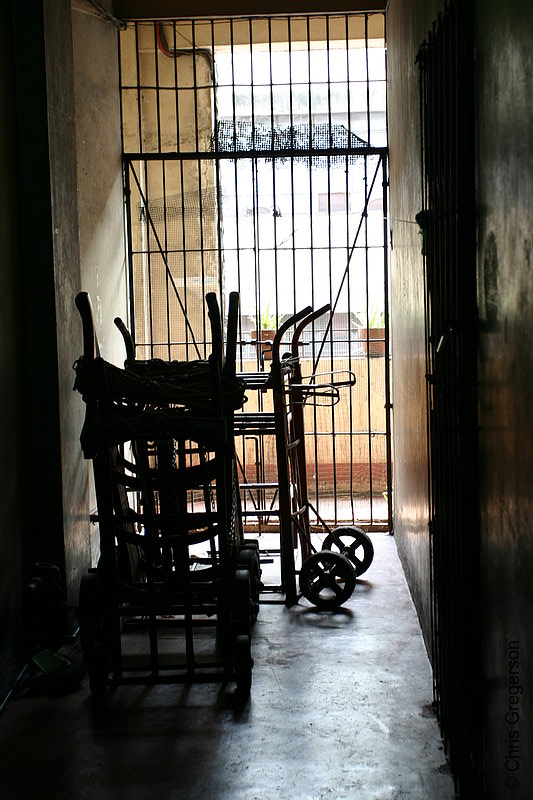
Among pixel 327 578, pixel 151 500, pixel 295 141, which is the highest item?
pixel 295 141

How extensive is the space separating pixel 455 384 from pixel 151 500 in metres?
1.58

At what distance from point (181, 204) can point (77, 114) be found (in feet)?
5.27

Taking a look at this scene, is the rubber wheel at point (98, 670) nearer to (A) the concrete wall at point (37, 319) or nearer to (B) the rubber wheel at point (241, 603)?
(A) the concrete wall at point (37, 319)

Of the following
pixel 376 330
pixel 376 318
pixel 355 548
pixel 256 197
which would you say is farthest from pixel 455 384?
pixel 376 318

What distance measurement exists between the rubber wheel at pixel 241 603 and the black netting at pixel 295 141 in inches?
141

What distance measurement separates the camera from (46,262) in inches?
153

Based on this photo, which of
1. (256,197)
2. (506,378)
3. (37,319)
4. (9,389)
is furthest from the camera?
(256,197)

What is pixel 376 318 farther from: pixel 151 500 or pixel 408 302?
pixel 151 500

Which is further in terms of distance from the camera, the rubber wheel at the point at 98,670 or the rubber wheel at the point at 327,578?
the rubber wheel at the point at 327,578

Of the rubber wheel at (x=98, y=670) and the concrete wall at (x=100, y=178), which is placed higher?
the concrete wall at (x=100, y=178)

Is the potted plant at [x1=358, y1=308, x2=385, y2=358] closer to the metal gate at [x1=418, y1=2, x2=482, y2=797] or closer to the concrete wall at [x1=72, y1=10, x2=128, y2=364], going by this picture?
the concrete wall at [x1=72, y1=10, x2=128, y2=364]

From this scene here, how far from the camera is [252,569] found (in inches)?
164

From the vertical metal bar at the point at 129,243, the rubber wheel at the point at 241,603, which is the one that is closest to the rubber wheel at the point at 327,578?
the rubber wheel at the point at 241,603

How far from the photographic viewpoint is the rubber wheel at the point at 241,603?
3.55 metres
